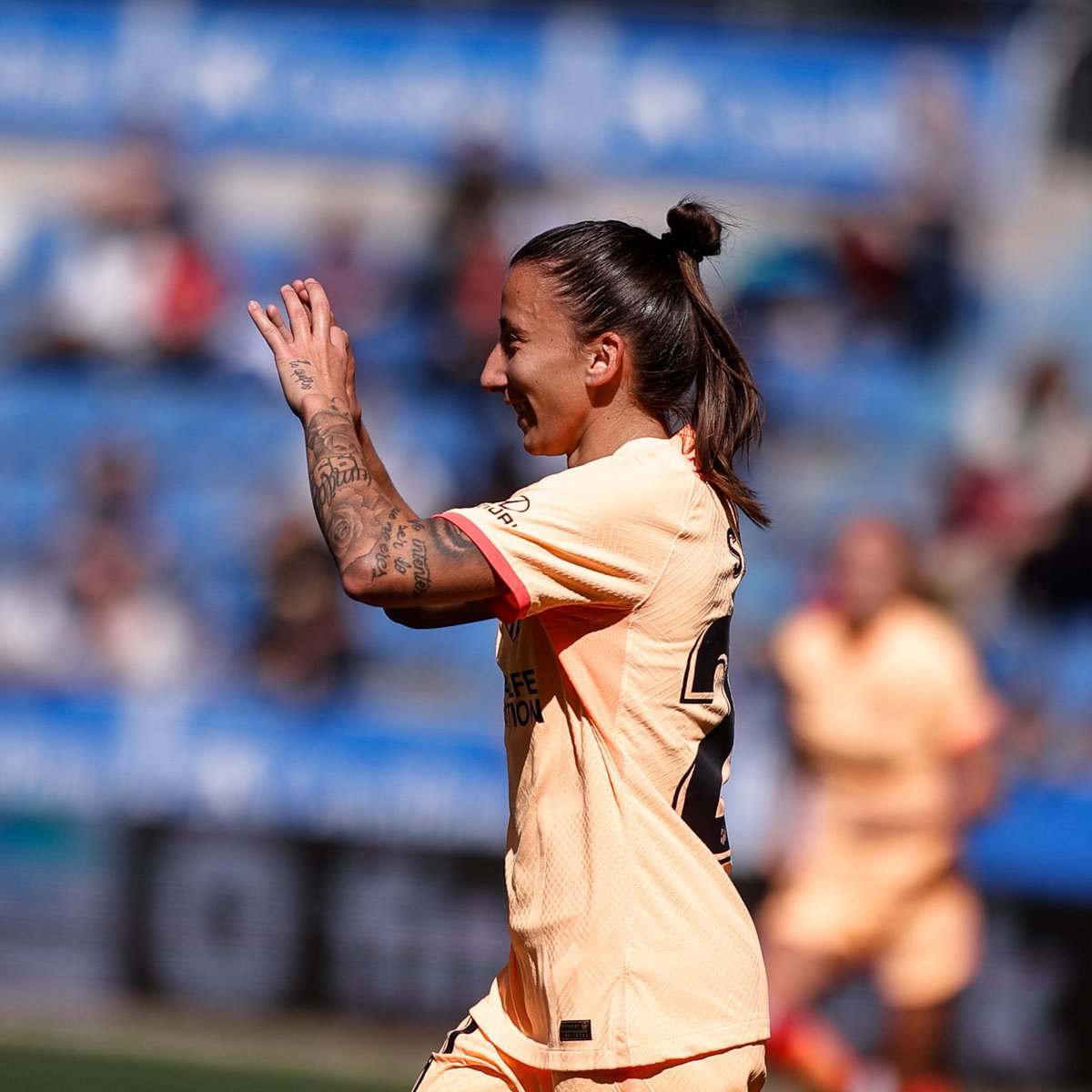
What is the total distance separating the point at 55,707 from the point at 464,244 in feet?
10.9

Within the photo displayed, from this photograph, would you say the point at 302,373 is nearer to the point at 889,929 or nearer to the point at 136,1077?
the point at 889,929

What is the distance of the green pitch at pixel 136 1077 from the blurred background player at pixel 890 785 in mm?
1907

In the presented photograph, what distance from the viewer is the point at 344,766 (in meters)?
8.27

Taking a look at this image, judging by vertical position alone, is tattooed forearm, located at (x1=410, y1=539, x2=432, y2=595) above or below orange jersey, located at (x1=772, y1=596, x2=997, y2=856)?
below

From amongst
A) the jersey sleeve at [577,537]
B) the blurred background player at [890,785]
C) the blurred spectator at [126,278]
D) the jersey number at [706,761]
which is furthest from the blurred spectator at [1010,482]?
the jersey sleeve at [577,537]

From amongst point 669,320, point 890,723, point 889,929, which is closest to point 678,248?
point 669,320

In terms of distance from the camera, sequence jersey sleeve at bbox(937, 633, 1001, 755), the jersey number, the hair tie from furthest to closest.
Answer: jersey sleeve at bbox(937, 633, 1001, 755) < the hair tie < the jersey number

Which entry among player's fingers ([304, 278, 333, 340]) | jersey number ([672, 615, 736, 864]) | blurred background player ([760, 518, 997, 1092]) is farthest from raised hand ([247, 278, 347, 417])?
blurred background player ([760, 518, 997, 1092])

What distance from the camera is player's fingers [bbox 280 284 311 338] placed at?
2785mm

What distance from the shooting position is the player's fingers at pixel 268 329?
9.11ft

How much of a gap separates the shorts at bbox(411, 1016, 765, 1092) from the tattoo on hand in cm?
112

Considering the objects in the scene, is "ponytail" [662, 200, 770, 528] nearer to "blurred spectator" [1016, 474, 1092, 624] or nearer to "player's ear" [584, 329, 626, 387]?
"player's ear" [584, 329, 626, 387]

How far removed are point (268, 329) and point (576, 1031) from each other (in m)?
1.24

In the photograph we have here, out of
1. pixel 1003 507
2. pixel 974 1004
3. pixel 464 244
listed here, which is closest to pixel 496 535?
pixel 974 1004
